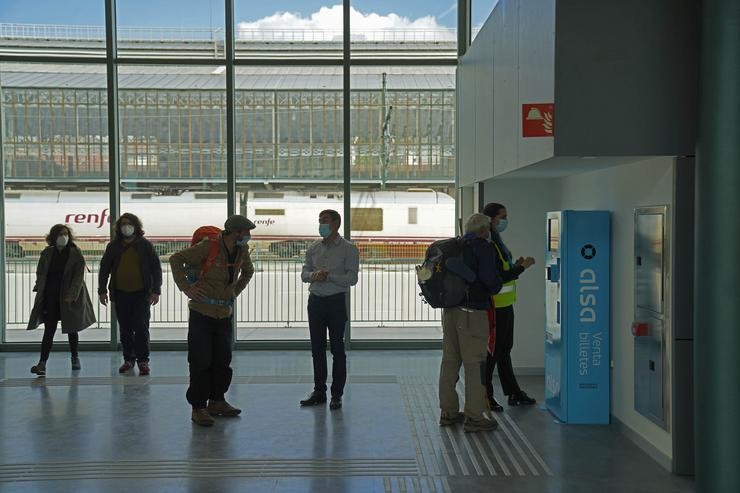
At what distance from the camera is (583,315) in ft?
18.6

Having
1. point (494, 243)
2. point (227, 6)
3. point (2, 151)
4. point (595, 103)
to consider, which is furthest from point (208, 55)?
point (595, 103)

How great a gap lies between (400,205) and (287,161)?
1.30m

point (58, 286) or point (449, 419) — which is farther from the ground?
point (58, 286)

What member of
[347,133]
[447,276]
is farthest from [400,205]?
[447,276]

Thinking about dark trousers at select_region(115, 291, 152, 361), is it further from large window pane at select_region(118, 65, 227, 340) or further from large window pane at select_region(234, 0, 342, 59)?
large window pane at select_region(234, 0, 342, 59)

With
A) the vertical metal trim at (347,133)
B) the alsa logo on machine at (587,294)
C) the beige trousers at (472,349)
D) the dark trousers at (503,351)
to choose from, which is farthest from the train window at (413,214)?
the alsa logo on machine at (587,294)

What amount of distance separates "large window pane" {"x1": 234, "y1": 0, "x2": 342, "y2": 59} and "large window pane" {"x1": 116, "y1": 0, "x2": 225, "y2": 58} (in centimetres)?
25

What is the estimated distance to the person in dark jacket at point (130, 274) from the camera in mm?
7516

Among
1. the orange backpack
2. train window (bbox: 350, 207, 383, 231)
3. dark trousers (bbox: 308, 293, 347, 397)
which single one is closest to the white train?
train window (bbox: 350, 207, 383, 231)

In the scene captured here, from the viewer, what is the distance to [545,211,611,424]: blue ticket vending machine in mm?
5652

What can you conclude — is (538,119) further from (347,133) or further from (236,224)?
(347,133)

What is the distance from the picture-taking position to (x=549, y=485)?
4.52 metres

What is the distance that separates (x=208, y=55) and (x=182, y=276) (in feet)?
13.1

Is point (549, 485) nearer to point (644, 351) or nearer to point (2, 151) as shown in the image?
point (644, 351)
